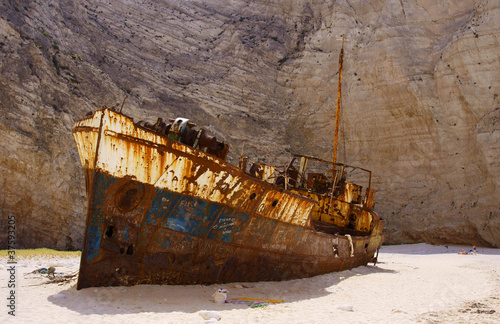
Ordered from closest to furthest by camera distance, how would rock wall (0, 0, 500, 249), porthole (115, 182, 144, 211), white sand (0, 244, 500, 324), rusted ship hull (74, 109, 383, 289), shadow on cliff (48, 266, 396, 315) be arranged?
white sand (0, 244, 500, 324) → shadow on cliff (48, 266, 396, 315) → rusted ship hull (74, 109, 383, 289) → porthole (115, 182, 144, 211) → rock wall (0, 0, 500, 249)

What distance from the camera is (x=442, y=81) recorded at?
22562mm

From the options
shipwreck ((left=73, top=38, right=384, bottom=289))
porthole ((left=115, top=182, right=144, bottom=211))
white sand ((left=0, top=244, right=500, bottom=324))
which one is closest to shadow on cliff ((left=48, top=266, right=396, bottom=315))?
white sand ((left=0, top=244, right=500, bottom=324))

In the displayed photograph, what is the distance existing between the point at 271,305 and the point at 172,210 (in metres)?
2.21

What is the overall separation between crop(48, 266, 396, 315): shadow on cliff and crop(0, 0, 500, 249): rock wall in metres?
8.27

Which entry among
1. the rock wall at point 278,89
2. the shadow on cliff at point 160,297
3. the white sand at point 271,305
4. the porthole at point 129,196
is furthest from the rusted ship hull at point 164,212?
the rock wall at point 278,89

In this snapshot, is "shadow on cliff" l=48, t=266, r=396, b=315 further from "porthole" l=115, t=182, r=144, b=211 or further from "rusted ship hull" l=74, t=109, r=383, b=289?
"porthole" l=115, t=182, r=144, b=211

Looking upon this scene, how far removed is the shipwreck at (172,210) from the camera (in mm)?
5633

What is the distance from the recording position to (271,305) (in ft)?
19.4

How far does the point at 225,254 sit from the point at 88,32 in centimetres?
2025

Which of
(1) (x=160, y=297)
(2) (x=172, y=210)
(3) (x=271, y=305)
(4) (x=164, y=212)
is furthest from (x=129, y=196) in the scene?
(3) (x=271, y=305)

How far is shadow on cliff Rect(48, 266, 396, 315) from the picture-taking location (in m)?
4.97

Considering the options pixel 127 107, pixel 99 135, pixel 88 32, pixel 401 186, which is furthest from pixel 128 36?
pixel 99 135

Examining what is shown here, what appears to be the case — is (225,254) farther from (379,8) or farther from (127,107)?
(379,8)

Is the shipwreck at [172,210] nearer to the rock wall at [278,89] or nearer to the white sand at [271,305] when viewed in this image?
the white sand at [271,305]
